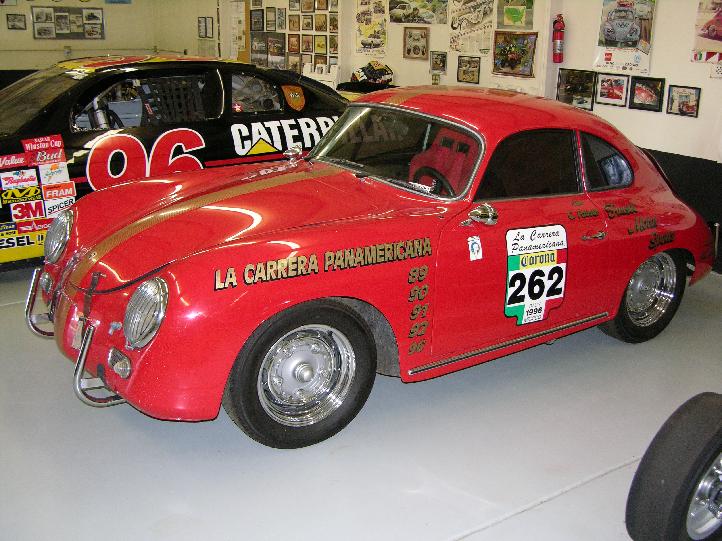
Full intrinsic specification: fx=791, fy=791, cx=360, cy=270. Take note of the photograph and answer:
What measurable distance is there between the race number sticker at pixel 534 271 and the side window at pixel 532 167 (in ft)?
0.74

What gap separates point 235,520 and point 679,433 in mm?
1655

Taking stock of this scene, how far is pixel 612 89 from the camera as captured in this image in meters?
7.12

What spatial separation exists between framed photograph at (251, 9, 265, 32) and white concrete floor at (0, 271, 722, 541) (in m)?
8.51

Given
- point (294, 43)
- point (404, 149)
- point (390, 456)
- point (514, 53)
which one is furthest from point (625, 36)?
point (294, 43)

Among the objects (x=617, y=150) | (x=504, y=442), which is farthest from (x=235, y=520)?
(x=617, y=150)

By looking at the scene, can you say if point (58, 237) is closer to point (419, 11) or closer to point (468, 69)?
point (468, 69)

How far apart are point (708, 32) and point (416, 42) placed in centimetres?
374

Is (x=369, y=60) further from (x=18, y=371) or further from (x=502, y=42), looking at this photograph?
(x=18, y=371)

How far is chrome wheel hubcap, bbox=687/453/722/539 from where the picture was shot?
2736mm

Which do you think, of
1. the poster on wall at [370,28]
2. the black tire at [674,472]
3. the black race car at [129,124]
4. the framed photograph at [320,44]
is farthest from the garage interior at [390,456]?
the framed photograph at [320,44]

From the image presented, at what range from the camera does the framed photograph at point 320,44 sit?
35.1 ft

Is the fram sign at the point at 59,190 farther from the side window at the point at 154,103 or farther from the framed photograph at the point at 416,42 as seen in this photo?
the framed photograph at the point at 416,42

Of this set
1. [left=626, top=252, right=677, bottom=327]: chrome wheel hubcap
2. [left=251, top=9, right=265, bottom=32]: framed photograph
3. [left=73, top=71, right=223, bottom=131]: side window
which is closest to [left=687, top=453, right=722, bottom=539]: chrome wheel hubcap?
[left=626, top=252, right=677, bottom=327]: chrome wheel hubcap

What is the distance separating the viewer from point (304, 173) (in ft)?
13.6
